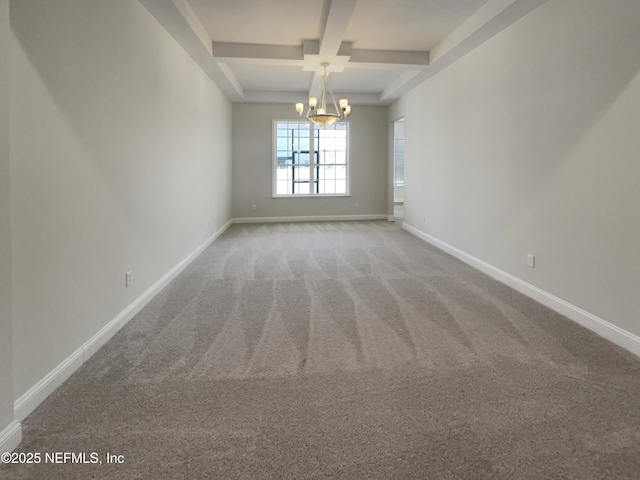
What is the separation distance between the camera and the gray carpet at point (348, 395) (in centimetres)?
153

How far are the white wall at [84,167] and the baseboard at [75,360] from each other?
0.04m

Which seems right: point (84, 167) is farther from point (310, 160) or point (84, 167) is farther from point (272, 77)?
point (310, 160)

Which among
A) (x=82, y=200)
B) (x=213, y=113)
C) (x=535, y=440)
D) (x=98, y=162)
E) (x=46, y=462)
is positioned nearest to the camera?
(x=46, y=462)

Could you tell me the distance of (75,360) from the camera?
227cm

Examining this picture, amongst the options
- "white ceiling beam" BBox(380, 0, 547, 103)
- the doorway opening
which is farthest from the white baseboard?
the doorway opening

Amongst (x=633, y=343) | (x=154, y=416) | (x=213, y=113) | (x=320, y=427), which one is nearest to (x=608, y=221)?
(x=633, y=343)

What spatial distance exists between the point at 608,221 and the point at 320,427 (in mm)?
2450

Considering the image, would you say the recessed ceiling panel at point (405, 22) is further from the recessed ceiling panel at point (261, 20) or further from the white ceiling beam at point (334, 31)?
the recessed ceiling panel at point (261, 20)

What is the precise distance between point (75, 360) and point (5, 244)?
39.5 inches

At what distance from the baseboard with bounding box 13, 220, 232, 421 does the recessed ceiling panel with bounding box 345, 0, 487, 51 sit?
3646 millimetres

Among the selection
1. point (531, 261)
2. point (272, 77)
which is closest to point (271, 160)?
point (272, 77)

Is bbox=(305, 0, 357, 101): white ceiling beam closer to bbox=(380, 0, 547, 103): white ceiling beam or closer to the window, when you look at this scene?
bbox=(380, 0, 547, 103): white ceiling beam

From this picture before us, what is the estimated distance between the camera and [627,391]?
6.65ft

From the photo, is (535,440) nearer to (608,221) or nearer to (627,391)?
(627,391)
